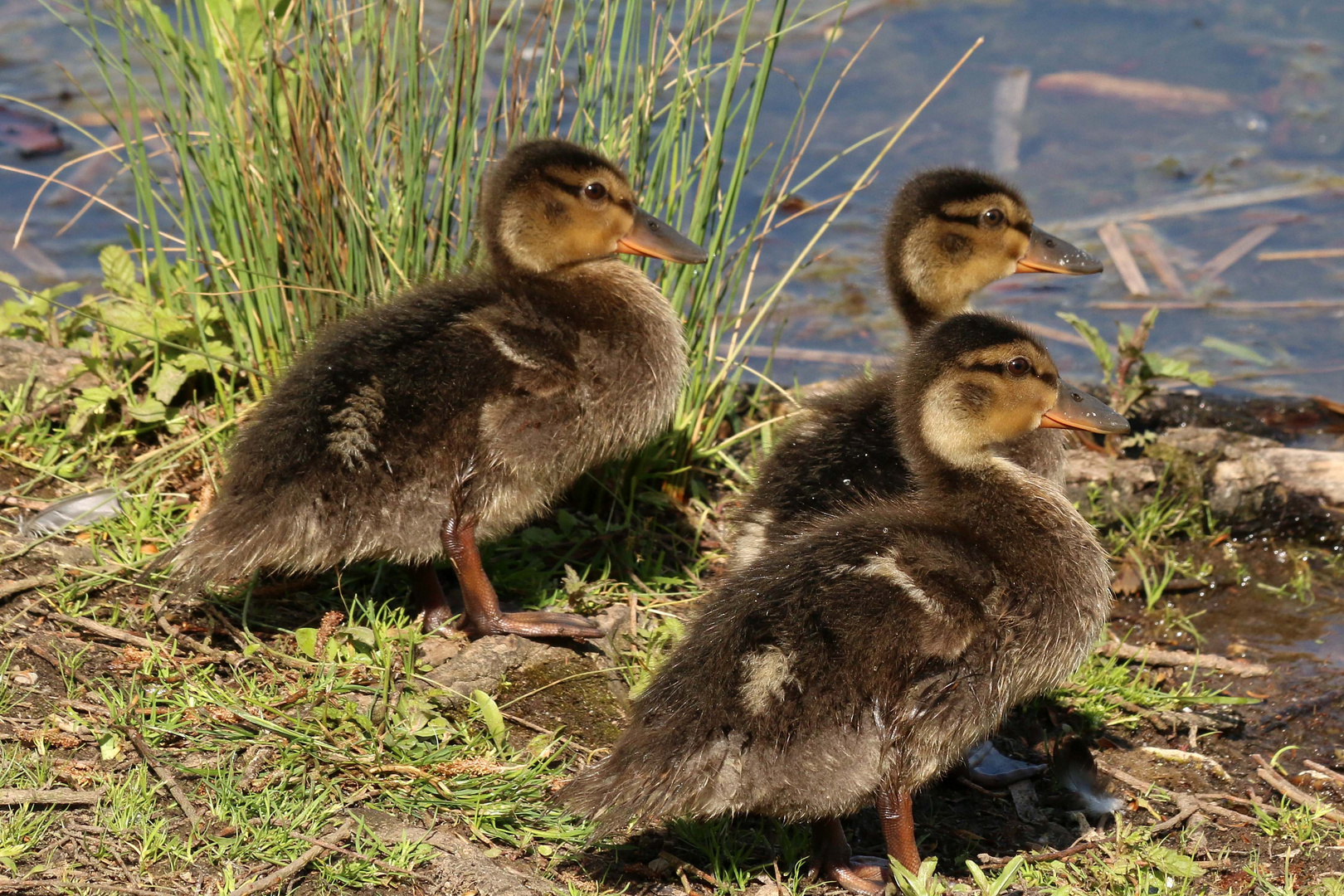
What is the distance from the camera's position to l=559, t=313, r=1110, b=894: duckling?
3.22 metres

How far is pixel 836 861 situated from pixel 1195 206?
579 cm

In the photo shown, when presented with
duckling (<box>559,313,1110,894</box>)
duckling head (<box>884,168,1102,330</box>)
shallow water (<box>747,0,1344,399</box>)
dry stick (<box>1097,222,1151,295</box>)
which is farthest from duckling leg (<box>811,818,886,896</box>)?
dry stick (<box>1097,222,1151,295</box>)

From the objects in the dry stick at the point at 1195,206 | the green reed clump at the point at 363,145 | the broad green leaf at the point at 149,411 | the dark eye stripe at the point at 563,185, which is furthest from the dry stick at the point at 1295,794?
the dry stick at the point at 1195,206

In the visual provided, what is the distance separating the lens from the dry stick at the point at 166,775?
3.34 m

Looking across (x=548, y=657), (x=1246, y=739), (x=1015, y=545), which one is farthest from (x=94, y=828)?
(x=1246, y=739)

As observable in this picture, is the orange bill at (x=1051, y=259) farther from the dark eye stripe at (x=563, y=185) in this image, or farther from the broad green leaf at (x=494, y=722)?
the broad green leaf at (x=494, y=722)

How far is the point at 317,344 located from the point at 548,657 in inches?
45.5

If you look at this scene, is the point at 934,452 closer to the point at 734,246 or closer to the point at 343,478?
the point at 343,478

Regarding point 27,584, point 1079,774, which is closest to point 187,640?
point 27,584

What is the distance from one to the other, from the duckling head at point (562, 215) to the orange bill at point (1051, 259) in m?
1.28

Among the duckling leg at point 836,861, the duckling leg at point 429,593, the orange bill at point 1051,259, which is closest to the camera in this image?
the duckling leg at point 836,861

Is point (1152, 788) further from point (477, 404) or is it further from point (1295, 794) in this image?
point (477, 404)

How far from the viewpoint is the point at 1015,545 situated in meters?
3.56

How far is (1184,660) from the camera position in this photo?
4.75m
